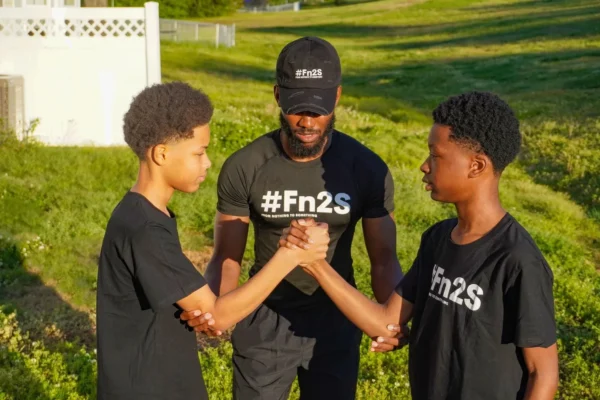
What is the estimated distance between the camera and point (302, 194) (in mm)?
4141

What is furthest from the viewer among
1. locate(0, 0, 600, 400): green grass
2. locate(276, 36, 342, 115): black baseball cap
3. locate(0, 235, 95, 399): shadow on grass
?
locate(0, 0, 600, 400): green grass

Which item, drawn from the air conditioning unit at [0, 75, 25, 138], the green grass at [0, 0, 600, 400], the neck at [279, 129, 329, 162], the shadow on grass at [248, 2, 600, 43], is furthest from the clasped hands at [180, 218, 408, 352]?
the shadow on grass at [248, 2, 600, 43]

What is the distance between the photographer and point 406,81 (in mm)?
28969

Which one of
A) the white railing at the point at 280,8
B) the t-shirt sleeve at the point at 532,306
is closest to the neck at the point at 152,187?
the t-shirt sleeve at the point at 532,306

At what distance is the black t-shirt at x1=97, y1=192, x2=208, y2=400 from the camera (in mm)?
3180

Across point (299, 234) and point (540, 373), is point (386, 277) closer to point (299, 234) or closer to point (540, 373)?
point (299, 234)

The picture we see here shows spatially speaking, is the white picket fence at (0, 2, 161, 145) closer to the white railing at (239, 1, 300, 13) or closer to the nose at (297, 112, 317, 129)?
the nose at (297, 112, 317, 129)

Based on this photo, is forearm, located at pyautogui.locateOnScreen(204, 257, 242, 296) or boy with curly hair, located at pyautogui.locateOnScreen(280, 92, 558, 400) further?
forearm, located at pyautogui.locateOnScreen(204, 257, 242, 296)

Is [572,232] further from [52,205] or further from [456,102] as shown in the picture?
[456,102]

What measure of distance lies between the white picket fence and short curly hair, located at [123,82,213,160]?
35.7 feet

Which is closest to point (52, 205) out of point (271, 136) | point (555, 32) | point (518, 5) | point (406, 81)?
point (271, 136)

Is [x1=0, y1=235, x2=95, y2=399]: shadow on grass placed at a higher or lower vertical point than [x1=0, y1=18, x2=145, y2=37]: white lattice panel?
lower

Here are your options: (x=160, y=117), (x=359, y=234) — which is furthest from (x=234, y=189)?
(x=359, y=234)

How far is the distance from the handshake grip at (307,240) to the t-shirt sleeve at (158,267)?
22.0 inches
